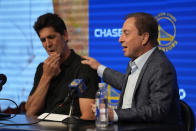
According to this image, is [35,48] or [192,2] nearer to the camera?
[192,2]

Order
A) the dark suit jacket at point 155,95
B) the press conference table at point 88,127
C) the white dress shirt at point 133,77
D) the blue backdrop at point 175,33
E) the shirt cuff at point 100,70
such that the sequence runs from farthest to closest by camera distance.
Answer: the blue backdrop at point 175,33 → the shirt cuff at point 100,70 → the white dress shirt at point 133,77 → the dark suit jacket at point 155,95 → the press conference table at point 88,127

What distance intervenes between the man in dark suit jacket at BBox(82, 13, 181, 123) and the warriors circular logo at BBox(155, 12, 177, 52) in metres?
1.17

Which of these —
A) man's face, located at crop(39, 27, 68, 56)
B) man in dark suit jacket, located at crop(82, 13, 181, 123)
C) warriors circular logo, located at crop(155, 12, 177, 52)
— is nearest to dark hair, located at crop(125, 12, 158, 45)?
man in dark suit jacket, located at crop(82, 13, 181, 123)

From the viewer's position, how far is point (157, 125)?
5.81 feet

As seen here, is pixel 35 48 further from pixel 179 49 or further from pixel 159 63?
pixel 159 63

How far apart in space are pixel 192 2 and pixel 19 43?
7.00 feet

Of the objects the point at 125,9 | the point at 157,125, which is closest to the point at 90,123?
the point at 157,125

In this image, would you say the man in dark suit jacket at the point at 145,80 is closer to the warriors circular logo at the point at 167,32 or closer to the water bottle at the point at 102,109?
the water bottle at the point at 102,109

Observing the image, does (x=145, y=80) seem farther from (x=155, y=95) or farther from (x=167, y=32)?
(x=167, y=32)

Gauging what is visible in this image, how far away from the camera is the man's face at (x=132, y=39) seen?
217 cm

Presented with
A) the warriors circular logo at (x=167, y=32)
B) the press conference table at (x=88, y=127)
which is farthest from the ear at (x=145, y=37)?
the warriors circular logo at (x=167, y=32)

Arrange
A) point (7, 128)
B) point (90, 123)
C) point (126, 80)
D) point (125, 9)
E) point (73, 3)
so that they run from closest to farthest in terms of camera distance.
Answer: point (7, 128) → point (90, 123) → point (126, 80) → point (125, 9) → point (73, 3)

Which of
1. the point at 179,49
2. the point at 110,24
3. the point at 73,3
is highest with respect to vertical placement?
the point at 73,3

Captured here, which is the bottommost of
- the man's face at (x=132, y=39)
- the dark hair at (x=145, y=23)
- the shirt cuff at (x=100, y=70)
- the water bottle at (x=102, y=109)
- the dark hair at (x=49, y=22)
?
the water bottle at (x=102, y=109)
